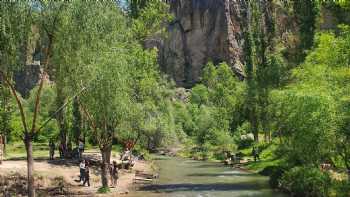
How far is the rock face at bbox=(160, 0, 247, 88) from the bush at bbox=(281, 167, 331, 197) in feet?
311

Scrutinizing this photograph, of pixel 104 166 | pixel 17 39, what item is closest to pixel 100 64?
pixel 17 39

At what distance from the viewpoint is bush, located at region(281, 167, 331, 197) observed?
32.9 m

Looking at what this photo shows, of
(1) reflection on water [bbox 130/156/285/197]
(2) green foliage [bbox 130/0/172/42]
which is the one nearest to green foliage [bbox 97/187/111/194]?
(1) reflection on water [bbox 130/156/285/197]

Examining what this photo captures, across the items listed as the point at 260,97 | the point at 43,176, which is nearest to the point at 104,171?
the point at 43,176

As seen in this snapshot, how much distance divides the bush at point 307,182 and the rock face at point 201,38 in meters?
94.7

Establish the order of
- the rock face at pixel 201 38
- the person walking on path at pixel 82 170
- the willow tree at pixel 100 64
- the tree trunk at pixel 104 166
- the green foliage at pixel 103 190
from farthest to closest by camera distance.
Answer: the rock face at pixel 201 38 → the person walking on path at pixel 82 170 → the tree trunk at pixel 104 166 → the green foliage at pixel 103 190 → the willow tree at pixel 100 64

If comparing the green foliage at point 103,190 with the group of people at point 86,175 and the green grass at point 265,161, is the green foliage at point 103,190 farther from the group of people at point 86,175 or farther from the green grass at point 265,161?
the green grass at point 265,161

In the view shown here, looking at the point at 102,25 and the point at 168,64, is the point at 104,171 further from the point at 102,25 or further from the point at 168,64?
the point at 168,64

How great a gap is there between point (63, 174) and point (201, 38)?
98.3 m

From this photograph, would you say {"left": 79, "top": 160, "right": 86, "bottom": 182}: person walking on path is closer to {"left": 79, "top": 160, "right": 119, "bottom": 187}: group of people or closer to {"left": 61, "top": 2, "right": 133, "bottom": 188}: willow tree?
{"left": 79, "top": 160, "right": 119, "bottom": 187}: group of people

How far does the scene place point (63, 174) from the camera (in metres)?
41.3

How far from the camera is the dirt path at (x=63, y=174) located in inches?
1506

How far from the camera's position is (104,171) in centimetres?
3859

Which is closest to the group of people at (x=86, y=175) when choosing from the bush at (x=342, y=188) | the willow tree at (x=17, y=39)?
the willow tree at (x=17, y=39)
